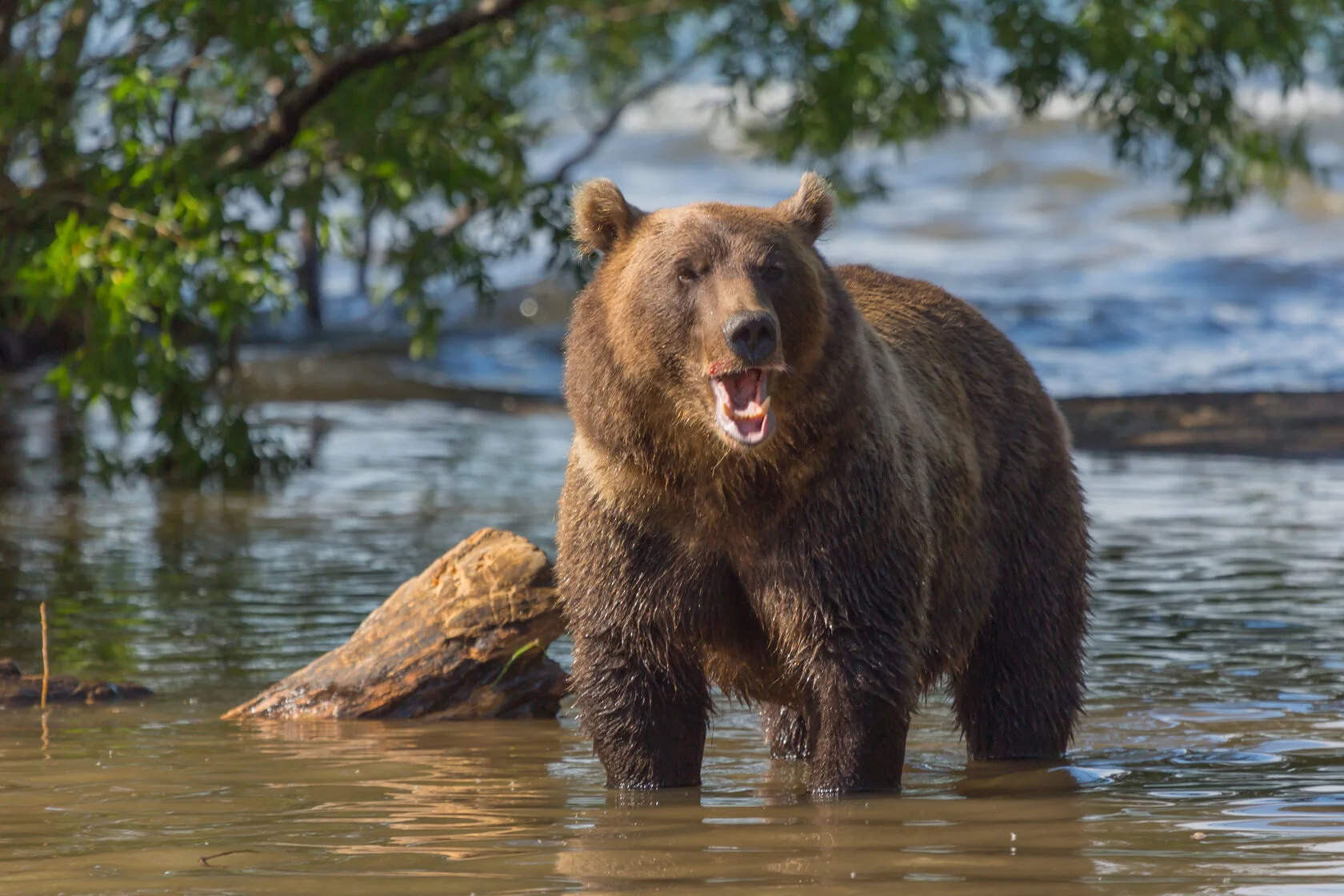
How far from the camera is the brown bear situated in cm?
532

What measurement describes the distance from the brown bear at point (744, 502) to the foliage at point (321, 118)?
7.17 meters

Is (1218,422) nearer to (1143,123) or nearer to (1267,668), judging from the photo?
(1143,123)

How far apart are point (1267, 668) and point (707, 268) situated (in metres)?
3.77

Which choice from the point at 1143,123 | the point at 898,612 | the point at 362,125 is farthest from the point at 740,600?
the point at 1143,123

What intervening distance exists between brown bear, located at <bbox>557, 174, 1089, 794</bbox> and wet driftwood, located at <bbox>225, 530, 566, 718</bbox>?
48.1 inches

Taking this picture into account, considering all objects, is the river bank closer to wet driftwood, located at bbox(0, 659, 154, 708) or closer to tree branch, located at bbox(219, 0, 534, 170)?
tree branch, located at bbox(219, 0, 534, 170)

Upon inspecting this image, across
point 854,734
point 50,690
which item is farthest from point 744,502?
point 50,690

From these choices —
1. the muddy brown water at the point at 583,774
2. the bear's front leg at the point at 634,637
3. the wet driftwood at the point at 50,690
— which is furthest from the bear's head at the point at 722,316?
the wet driftwood at the point at 50,690

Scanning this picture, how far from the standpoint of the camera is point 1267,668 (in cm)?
797

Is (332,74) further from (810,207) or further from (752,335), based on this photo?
(752,335)

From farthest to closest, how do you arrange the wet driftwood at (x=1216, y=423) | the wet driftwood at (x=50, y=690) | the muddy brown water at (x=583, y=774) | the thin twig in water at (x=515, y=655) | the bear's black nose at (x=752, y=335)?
the wet driftwood at (x=1216, y=423), the wet driftwood at (x=50, y=690), the thin twig in water at (x=515, y=655), the bear's black nose at (x=752, y=335), the muddy brown water at (x=583, y=774)

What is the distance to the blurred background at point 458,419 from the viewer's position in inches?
214

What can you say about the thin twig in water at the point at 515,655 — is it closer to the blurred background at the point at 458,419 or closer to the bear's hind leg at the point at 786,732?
the blurred background at the point at 458,419

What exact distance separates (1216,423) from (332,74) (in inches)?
354
